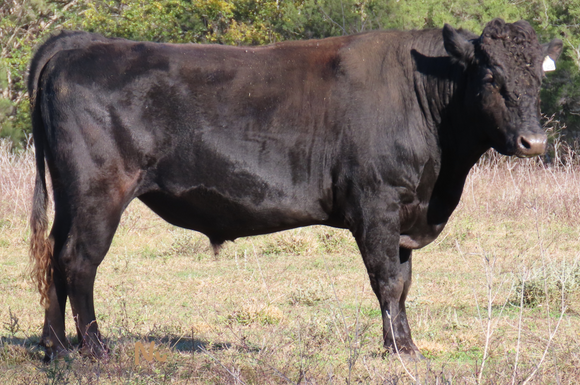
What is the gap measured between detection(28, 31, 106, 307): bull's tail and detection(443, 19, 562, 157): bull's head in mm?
2535

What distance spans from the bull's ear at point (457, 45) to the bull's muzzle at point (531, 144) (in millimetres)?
684

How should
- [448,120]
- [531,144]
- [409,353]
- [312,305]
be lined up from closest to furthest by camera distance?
[531,144] → [409,353] → [448,120] → [312,305]

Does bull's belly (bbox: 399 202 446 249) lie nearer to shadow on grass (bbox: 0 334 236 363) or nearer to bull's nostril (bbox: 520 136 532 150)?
bull's nostril (bbox: 520 136 532 150)

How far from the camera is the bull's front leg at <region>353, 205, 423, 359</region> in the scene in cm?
426

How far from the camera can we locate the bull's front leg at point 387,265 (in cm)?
426

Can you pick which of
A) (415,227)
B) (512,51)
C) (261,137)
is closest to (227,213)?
(261,137)

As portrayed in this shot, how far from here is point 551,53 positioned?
4.53 meters

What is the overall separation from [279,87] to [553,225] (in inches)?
227

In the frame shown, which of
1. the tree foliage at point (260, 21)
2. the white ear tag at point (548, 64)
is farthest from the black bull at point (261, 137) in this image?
the tree foliage at point (260, 21)

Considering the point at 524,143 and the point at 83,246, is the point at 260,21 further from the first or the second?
the point at 524,143

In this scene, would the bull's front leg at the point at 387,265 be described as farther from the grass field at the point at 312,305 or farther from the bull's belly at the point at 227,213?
the bull's belly at the point at 227,213

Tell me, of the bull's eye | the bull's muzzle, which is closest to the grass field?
the bull's muzzle

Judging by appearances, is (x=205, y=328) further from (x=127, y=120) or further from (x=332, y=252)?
(x=332, y=252)

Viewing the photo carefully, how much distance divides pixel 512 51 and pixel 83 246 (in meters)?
3.00
